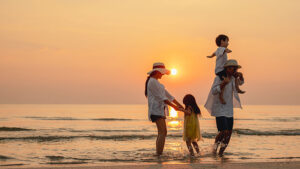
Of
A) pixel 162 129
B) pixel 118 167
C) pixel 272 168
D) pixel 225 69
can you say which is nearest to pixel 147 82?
pixel 162 129

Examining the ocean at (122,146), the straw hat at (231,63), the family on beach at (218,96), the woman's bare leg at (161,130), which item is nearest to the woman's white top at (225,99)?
the family on beach at (218,96)

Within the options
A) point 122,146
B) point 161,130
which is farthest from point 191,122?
point 122,146

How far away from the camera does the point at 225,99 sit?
7750mm

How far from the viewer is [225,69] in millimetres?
7777

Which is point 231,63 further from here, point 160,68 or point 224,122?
point 160,68

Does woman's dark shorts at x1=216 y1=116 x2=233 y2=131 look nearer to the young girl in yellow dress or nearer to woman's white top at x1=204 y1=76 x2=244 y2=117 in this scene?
woman's white top at x1=204 y1=76 x2=244 y2=117

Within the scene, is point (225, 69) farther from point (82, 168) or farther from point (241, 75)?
point (82, 168)

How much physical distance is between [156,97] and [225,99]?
1472 millimetres

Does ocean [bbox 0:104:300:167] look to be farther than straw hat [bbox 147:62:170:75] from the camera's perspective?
Yes

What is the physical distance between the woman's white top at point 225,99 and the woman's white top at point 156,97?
1.03m

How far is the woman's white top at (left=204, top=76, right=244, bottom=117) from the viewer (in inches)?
305

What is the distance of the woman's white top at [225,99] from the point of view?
25.4 ft

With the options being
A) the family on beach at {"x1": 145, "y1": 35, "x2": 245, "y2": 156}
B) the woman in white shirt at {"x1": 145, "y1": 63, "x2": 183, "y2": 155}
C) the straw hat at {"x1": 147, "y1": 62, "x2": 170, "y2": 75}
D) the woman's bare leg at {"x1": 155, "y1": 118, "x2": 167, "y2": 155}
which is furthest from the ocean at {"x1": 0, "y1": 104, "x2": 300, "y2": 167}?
the straw hat at {"x1": 147, "y1": 62, "x2": 170, "y2": 75}

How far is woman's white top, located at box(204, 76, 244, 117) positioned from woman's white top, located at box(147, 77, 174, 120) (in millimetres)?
1028
